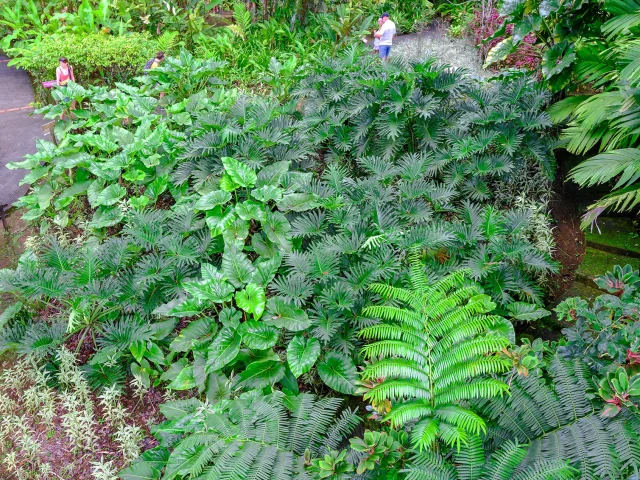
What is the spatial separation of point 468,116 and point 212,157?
7.87 ft

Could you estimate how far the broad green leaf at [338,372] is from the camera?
3.28 meters

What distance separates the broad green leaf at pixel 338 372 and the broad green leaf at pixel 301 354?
0.08 m

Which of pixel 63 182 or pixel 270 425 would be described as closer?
pixel 270 425

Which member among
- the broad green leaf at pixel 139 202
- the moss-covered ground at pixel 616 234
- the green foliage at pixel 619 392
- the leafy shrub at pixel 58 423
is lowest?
the leafy shrub at pixel 58 423

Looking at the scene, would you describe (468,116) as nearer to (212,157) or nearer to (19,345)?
(212,157)

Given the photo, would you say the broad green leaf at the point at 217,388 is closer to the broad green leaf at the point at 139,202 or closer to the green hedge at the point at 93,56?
the broad green leaf at the point at 139,202

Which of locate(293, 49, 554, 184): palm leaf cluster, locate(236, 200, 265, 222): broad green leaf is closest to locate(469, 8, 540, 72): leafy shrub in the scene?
locate(293, 49, 554, 184): palm leaf cluster

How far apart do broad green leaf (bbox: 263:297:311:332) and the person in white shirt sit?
5.49 meters

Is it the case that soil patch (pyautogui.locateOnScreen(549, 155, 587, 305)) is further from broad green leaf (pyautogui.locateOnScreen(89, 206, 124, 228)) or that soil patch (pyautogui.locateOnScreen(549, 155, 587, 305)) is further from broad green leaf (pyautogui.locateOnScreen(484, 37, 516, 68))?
broad green leaf (pyautogui.locateOnScreen(89, 206, 124, 228))

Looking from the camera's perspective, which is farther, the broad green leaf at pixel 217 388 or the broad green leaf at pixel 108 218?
the broad green leaf at pixel 108 218

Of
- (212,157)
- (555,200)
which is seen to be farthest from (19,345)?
(555,200)

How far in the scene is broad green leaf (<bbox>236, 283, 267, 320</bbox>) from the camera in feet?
11.5

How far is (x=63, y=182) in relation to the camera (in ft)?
19.1

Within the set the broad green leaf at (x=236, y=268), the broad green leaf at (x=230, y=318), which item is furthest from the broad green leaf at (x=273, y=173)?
the broad green leaf at (x=230, y=318)
